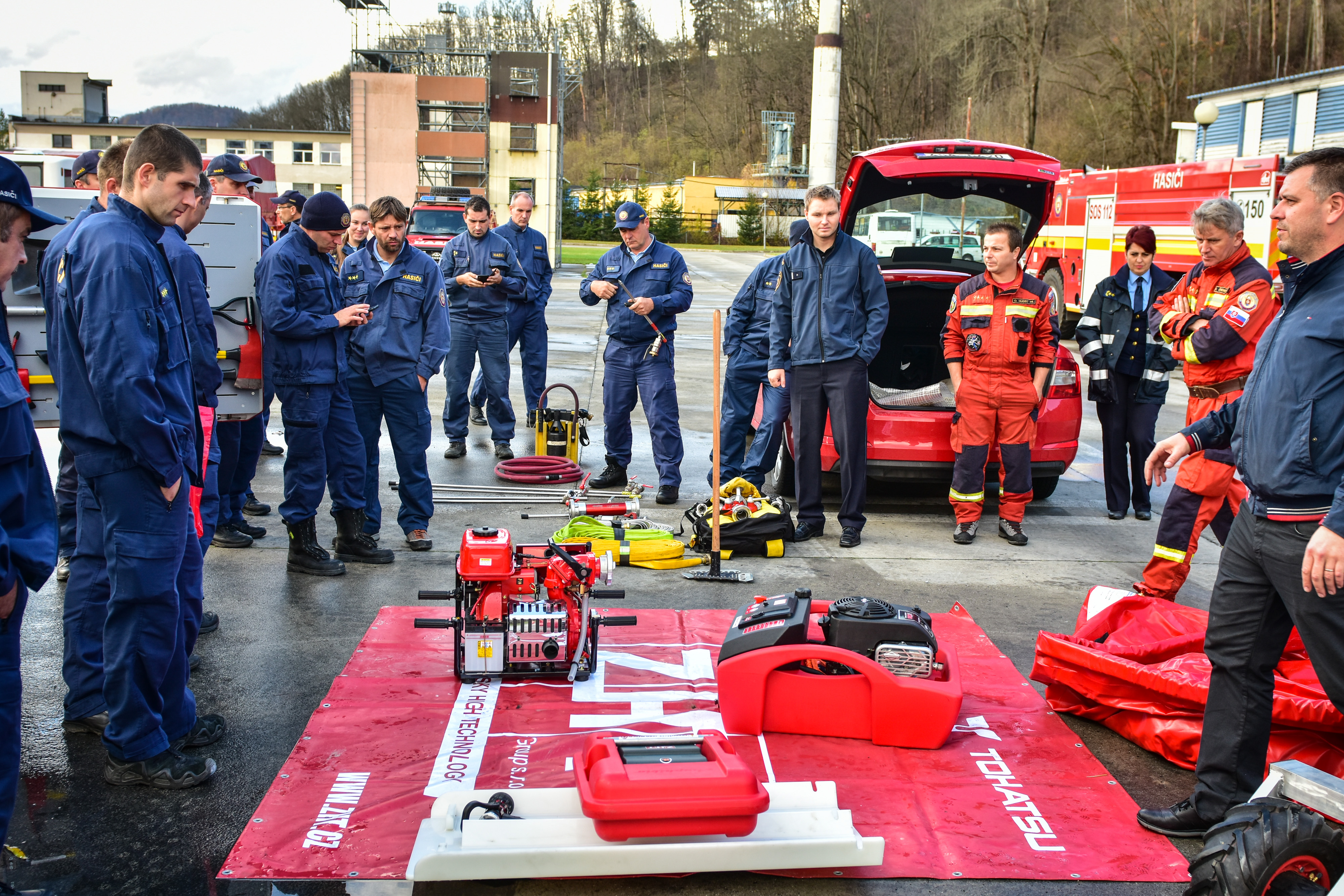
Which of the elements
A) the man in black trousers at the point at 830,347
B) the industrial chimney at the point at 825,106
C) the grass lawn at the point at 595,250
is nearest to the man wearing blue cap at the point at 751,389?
the man in black trousers at the point at 830,347

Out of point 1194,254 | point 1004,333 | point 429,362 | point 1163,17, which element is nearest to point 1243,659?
point 1004,333

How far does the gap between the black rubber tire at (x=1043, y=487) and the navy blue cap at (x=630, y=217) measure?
3.42 m

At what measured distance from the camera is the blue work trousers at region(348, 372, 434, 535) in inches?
245

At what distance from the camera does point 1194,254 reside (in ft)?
52.5

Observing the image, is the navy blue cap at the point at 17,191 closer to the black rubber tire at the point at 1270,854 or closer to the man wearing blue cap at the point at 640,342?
the black rubber tire at the point at 1270,854

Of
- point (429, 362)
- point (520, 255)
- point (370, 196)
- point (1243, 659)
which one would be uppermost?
point (370, 196)

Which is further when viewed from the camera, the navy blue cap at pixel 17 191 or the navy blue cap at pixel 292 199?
the navy blue cap at pixel 292 199

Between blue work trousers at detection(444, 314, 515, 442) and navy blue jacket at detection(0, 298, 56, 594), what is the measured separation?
19.5ft

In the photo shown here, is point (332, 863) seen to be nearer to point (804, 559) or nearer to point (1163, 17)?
point (804, 559)

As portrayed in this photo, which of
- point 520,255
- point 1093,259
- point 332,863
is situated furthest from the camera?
point 1093,259

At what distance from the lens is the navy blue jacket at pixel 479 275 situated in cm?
895

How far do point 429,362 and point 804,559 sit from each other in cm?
250

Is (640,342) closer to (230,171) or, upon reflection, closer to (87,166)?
(230,171)

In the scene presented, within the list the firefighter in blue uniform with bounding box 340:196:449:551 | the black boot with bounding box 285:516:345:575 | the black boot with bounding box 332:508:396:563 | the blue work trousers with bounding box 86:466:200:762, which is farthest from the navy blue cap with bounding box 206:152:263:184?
the blue work trousers with bounding box 86:466:200:762
